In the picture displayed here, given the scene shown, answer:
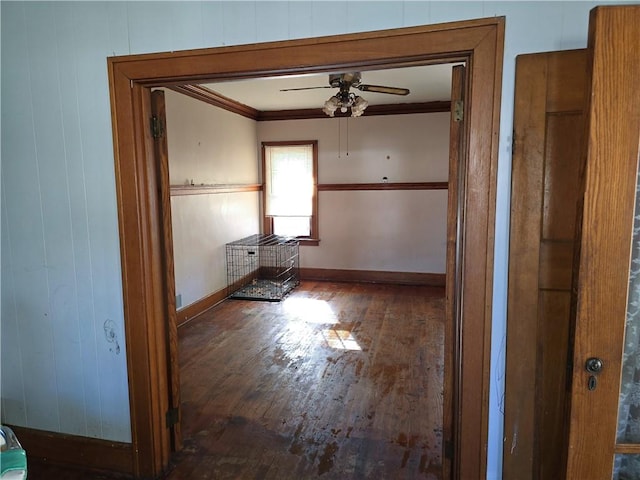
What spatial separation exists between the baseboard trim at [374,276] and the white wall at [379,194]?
72 millimetres

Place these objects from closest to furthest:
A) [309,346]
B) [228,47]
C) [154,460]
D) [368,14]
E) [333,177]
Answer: [368,14], [228,47], [154,460], [309,346], [333,177]

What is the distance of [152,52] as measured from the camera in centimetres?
187

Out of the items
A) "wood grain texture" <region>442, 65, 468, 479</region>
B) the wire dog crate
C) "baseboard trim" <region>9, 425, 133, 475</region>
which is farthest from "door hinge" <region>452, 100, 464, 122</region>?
the wire dog crate

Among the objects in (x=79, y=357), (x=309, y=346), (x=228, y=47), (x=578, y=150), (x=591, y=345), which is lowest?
(x=309, y=346)

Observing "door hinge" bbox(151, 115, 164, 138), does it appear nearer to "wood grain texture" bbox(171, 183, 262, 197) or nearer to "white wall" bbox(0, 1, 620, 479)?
"white wall" bbox(0, 1, 620, 479)

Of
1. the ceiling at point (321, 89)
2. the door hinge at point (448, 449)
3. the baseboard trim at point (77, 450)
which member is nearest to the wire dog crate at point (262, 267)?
the ceiling at point (321, 89)

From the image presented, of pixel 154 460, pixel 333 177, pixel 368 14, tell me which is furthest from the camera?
pixel 333 177

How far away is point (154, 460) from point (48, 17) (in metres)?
2.16

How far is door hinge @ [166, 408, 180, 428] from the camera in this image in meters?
2.21

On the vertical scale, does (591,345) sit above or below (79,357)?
above

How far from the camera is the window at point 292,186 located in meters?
6.32

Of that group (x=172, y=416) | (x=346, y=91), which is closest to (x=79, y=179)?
(x=172, y=416)

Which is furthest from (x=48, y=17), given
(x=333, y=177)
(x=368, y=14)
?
(x=333, y=177)

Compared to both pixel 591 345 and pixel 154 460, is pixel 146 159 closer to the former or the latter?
pixel 154 460
